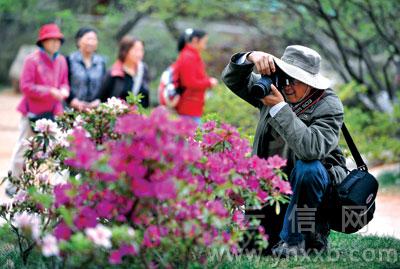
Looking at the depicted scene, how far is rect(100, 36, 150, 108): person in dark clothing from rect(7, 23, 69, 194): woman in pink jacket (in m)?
0.44

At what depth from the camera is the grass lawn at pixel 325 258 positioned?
14.2 feet

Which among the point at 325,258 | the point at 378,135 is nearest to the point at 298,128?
the point at 325,258

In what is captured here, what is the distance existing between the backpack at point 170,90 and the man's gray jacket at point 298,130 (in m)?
3.88

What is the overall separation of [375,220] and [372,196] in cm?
218

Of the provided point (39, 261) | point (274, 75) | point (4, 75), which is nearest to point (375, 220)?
point (274, 75)

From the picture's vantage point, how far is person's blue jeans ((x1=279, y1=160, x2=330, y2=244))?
471 centimetres

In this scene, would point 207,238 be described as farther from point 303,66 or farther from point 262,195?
point 303,66

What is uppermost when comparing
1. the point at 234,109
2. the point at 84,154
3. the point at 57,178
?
the point at 84,154

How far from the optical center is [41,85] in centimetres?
805

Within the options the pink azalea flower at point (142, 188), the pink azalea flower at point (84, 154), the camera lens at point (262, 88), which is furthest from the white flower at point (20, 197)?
the camera lens at point (262, 88)

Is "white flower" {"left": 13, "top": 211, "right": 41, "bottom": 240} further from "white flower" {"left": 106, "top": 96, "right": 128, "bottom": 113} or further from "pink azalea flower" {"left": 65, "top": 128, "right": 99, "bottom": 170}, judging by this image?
"white flower" {"left": 106, "top": 96, "right": 128, "bottom": 113}

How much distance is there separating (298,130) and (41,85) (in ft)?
13.5

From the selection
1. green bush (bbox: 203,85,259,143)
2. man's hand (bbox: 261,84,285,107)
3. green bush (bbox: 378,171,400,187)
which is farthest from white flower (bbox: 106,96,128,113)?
green bush (bbox: 378,171,400,187)

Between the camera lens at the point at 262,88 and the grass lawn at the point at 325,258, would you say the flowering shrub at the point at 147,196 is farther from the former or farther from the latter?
the camera lens at the point at 262,88
